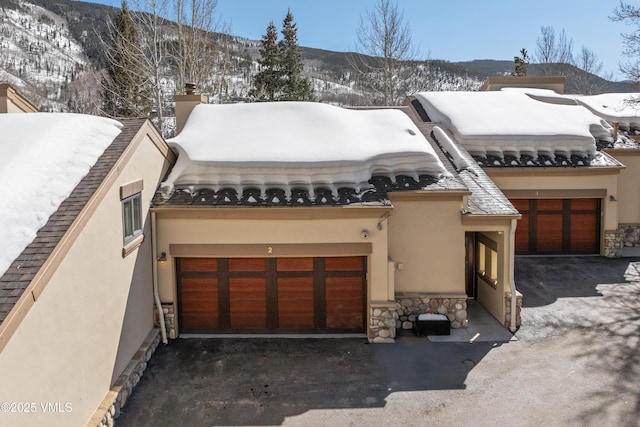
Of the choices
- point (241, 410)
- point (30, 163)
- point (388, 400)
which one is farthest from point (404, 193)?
point (30, 163)

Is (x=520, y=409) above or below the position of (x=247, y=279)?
below

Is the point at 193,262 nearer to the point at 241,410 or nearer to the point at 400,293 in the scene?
the point at 241,410

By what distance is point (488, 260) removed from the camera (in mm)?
12523

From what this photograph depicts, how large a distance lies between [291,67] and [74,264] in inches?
1284

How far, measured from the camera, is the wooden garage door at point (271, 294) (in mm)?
10664

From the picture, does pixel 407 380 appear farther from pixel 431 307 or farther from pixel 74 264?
pixel 74 264

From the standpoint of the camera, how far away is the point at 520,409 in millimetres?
7699

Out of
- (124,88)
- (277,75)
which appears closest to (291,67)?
(277,75)

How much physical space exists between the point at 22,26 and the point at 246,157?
124774 millimetres

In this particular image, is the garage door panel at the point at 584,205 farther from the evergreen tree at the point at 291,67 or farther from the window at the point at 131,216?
the evergreen tree at the point at 291,67

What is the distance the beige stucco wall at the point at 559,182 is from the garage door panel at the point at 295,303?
9463 mm

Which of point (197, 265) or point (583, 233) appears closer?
point (197, 265)

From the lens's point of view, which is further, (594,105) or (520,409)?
(594,105)

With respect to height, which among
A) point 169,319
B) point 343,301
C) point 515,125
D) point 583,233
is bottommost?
point 169,319
